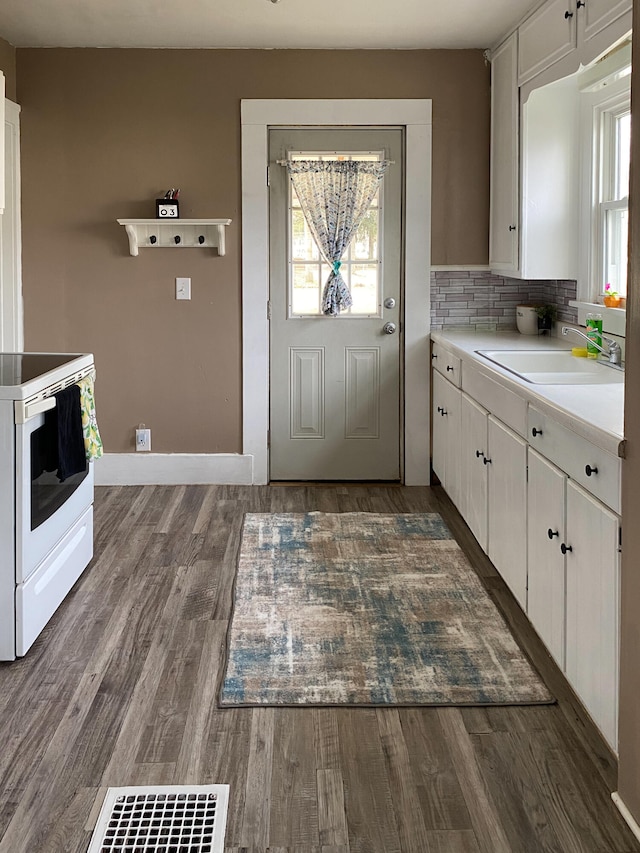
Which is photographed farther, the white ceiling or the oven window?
the white ceiling

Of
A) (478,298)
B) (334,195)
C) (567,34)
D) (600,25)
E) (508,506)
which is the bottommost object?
(508,506)

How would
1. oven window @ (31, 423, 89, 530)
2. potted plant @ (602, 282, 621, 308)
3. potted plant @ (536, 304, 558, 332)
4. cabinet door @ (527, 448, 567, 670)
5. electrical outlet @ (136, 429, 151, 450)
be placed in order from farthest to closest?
1. electrical outlet @ (136, 429, 151, 450)
2. potted plant @ (536, 304, 558, 332)
3. potted plant @ (602, 282, 621, 308)
4. oven window @ (31, 423, 89, 530)
5. cabinet door @ (527, 448, 567, 670)

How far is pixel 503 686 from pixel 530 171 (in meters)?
2.79

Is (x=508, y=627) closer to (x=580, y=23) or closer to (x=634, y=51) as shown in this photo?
(x=634, y=51)

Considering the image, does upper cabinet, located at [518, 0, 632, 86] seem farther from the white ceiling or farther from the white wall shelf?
the white wall shelf

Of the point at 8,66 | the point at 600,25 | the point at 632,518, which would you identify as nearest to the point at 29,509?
the point at 632,518

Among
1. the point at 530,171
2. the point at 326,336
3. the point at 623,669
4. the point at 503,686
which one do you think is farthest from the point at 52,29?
the point at 623,669

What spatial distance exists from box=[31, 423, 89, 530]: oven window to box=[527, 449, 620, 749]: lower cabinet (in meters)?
1.66

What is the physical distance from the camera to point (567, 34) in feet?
12.3

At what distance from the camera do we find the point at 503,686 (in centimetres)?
276

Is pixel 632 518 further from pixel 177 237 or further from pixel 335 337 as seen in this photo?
pixel 177 237

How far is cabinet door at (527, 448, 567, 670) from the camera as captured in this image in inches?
105

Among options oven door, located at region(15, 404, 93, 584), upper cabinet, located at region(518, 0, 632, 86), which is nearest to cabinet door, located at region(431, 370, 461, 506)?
upper cabinet, located at region(518, 0, 632, 86)

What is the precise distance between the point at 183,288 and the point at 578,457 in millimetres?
3293
